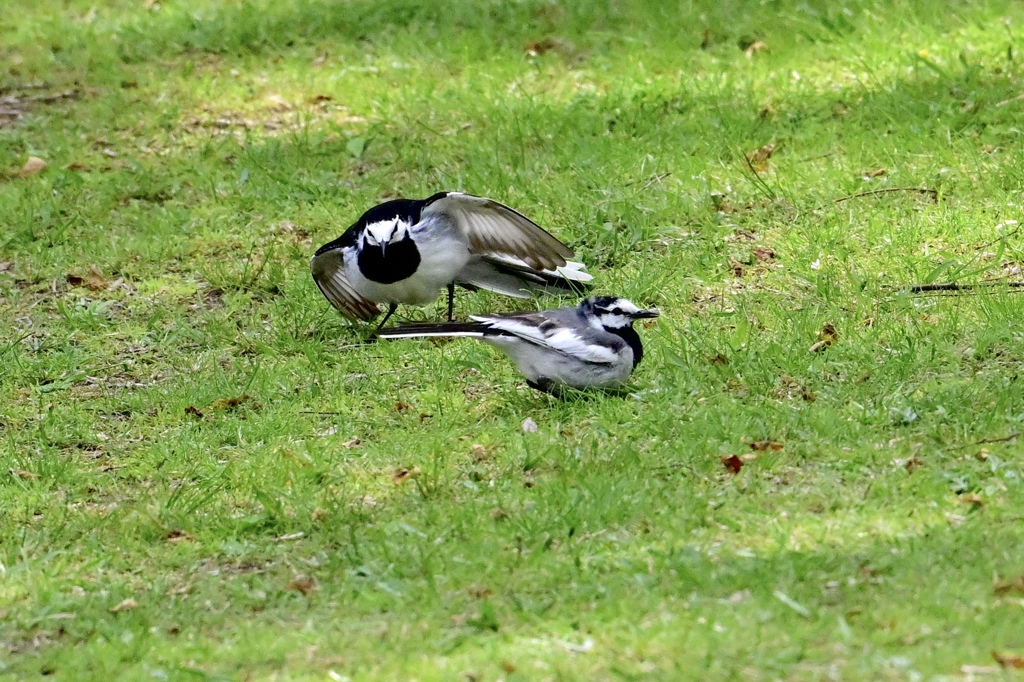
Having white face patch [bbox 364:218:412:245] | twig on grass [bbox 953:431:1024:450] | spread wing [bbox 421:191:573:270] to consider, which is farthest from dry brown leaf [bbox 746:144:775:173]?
twig on grass [bbox 953:431:1024:450]

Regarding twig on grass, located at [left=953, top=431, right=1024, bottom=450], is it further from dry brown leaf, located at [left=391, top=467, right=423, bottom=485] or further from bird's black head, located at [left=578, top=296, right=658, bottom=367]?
dry brown leaf, located at [left=391, top=467, right=423, bottom=485]

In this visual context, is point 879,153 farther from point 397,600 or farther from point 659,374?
point 397,600

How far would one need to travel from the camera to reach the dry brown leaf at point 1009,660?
4008 millimetres

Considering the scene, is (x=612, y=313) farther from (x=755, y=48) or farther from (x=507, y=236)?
(x=755, y=48)

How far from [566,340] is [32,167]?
18.0 feet

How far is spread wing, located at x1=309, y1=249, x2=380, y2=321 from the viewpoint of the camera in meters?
7.96

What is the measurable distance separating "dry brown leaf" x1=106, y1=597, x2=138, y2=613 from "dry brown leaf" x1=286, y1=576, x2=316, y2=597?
55cm

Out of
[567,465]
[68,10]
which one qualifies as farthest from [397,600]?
[68,10]

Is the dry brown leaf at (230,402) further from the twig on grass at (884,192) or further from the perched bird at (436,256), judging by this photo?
the twig on grass at (884,192)

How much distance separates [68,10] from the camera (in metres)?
12.9

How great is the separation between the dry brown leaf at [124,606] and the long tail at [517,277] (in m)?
3.26

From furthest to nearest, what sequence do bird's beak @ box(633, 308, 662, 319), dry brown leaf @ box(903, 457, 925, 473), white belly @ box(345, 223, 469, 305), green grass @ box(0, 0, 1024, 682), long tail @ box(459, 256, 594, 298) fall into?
long tail @ box(459, 256, 594, 298)
white belly @ box(345, 223, 469, 305)
bird's beak @ box(633, 308, 662, 319)
dry brown leaf @ box(903, 457, 925, 473)
green grass @ box(0, 0, 1024, 682)

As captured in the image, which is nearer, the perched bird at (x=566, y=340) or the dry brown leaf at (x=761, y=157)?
the perched bird at (x=566, y=340)

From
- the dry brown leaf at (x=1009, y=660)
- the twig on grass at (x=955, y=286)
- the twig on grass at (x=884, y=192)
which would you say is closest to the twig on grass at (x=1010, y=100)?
the twig on grass at (x=884, y=192)
